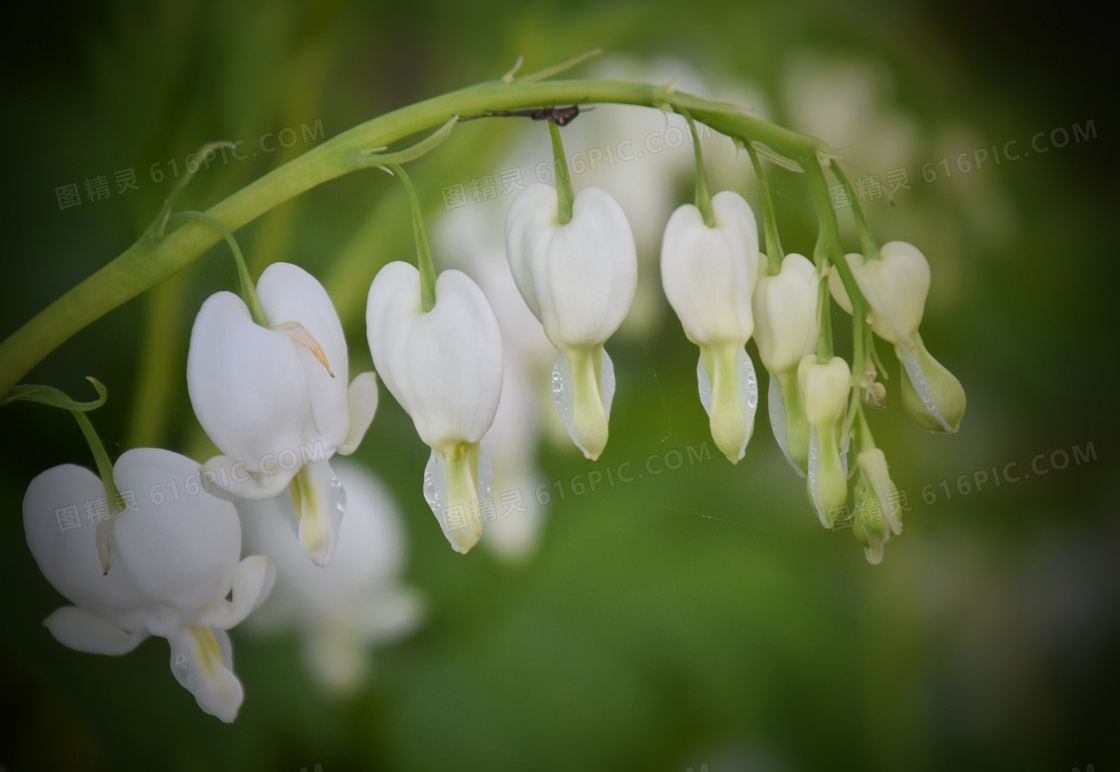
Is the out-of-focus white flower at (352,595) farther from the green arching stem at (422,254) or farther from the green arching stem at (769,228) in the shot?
the green arching stem at (769,228)

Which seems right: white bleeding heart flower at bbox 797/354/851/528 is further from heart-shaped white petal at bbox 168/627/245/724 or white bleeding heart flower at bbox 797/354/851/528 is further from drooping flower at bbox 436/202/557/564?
heart-shaped white petal at bbox 168/627/245/724

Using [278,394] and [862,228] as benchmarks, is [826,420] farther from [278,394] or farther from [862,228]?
[278,394]

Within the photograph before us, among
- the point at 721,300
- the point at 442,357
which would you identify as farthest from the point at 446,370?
the point at 721,300

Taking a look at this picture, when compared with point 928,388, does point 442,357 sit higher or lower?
higher

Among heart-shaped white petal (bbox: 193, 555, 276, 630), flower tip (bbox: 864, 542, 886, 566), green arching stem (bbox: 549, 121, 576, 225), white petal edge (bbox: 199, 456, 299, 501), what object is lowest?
flower tip (bbox: 864, 542, 886, 566)

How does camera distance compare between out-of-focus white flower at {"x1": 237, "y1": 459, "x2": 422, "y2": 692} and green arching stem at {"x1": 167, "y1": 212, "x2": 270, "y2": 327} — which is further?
out-of-focus white flower at {"x1": 237, "y1": 459, "x2": 422, "y2": 692}

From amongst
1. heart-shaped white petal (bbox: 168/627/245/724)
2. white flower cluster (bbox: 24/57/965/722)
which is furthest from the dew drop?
heart-shaped white petal (bbox: 168/627/245/724)

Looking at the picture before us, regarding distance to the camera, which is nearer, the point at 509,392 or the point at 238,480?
the point at 238,480

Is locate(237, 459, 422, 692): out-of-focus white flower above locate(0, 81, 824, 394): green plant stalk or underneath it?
underneath
